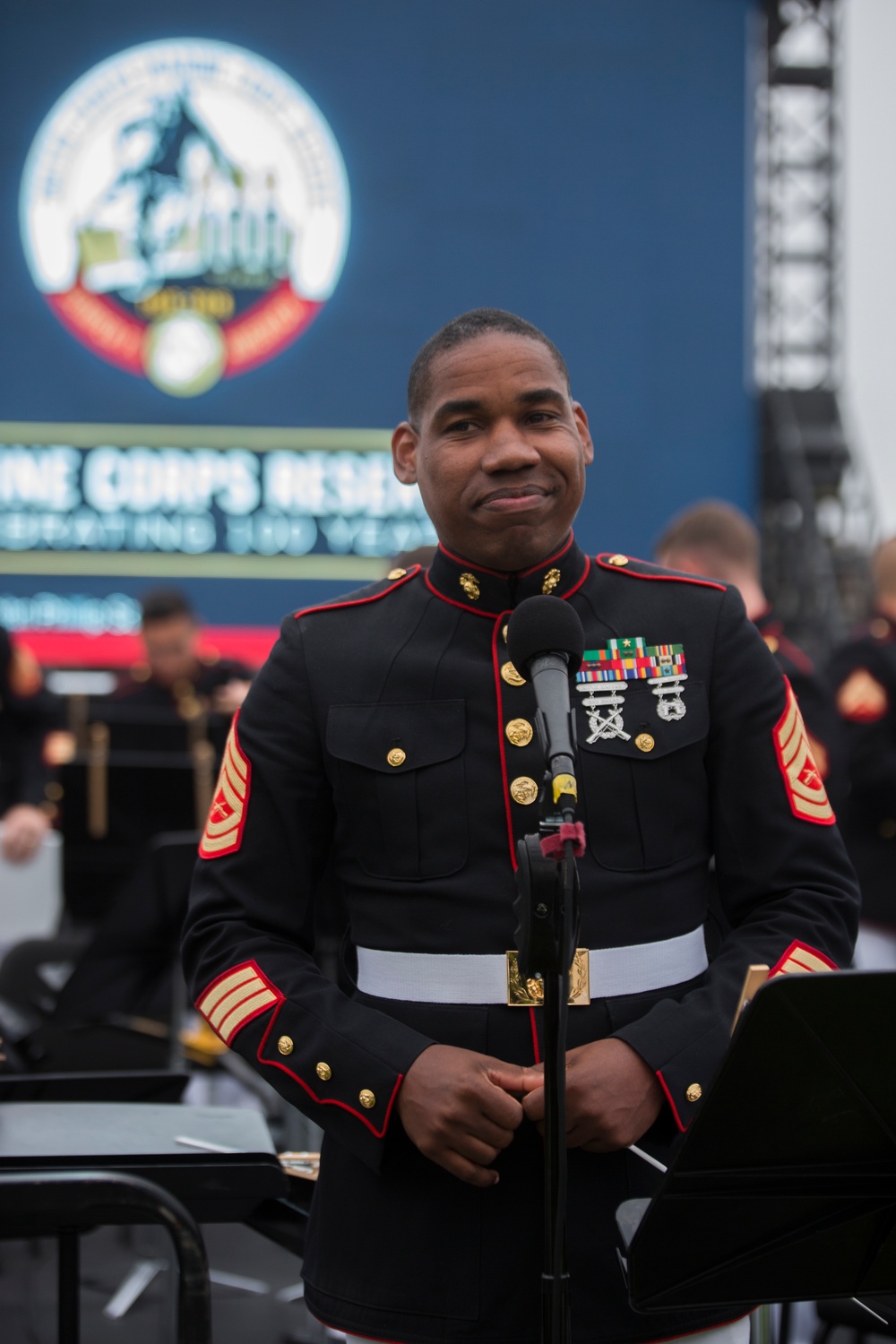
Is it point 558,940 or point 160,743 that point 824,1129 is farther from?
point 160,743

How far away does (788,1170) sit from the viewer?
113 centimetres

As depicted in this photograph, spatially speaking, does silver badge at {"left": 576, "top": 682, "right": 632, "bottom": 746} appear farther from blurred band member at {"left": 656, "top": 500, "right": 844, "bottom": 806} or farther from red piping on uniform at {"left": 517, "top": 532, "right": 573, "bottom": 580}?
blurred band member at {"left": 656, "top": 500, "right": 844, "bottom": 806}

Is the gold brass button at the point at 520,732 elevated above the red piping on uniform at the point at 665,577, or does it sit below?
below

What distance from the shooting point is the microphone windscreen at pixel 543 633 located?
1.19 m

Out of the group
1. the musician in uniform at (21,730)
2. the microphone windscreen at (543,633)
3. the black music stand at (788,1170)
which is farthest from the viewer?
the musician in uniform at (21,730)

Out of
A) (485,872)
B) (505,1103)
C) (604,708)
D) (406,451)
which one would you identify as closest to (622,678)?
(604,708)

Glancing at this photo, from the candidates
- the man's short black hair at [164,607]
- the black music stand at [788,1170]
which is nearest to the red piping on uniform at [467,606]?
the black music stand at [788,1170]

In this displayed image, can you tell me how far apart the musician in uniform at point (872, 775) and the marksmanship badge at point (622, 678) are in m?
2.06

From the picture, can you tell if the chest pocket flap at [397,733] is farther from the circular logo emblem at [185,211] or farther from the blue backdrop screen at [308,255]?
the circular logo emblem at [185,211]

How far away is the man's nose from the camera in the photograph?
140 cm

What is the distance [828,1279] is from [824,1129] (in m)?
0.19

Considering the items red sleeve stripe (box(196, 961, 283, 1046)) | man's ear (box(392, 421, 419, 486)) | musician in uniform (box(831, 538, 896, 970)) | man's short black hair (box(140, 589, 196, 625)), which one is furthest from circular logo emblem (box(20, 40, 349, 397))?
red sleeve stripe (box(196, 961, 283, 1046))

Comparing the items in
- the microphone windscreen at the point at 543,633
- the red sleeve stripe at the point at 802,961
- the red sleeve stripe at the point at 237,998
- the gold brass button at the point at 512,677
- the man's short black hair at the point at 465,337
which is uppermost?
the man's short black hair at the point at 465,337

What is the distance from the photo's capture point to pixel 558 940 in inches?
42.3
